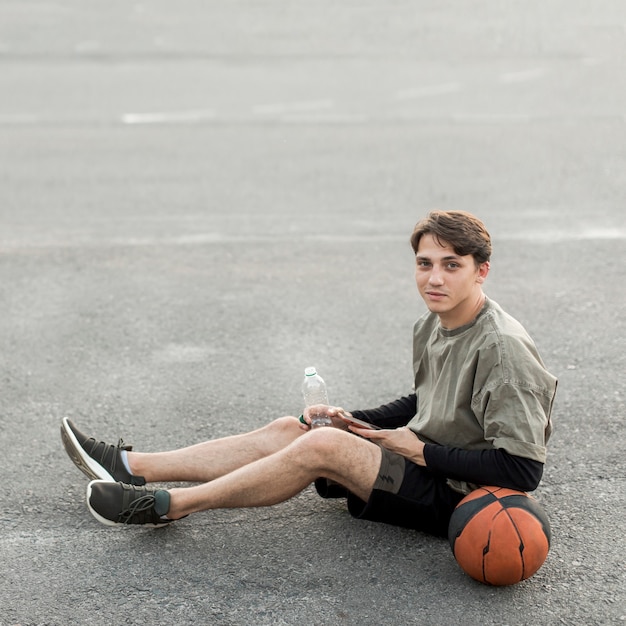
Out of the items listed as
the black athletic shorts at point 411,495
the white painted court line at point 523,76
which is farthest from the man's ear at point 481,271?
the white painted court line at point 523,76

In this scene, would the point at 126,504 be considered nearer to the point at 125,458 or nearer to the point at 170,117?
the point at 125,458

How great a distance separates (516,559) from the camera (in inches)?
176

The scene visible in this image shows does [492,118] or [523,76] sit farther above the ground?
[523,76]

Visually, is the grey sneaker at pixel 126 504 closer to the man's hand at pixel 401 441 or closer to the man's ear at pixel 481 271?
the man's hand at pixel 401 441

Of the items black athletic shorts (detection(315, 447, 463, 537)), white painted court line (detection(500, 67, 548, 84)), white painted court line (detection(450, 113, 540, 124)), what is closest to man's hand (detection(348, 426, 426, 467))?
black athletic shorts (detection(315, 447, 463, 537))

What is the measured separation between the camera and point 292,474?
4.93m

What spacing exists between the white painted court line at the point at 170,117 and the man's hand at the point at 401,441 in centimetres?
967

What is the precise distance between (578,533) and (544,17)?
664 inches

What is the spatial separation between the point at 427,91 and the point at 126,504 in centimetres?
1152

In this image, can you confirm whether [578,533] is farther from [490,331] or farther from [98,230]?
[98,230]

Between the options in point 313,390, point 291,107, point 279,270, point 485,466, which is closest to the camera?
point 485,466

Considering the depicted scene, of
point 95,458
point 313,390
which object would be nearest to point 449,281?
point 313,390

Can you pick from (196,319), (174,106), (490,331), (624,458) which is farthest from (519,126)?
(490,331)

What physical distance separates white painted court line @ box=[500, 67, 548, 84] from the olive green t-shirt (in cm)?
1167
